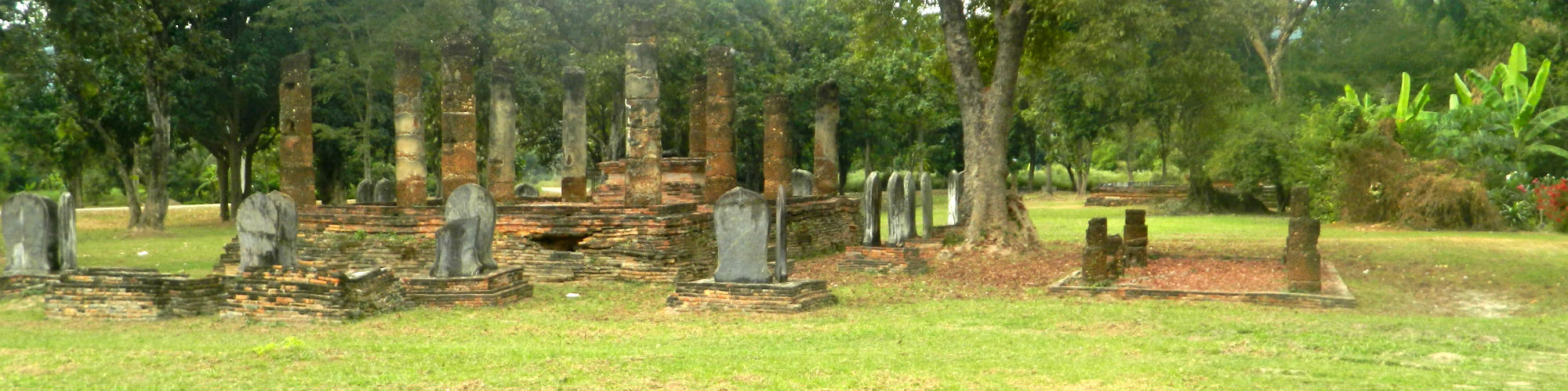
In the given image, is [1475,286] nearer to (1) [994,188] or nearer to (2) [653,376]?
(1) [994,188]

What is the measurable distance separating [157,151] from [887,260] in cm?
1739

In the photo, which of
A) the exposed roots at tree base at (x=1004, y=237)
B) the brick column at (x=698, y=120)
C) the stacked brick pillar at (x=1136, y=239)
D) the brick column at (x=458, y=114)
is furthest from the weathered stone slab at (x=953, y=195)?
the brick column at (x=458, y=114)

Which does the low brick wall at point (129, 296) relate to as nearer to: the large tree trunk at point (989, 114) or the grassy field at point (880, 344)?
the grassy field at point (880, 344)

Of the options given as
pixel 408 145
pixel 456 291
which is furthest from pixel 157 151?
pixel 456 291

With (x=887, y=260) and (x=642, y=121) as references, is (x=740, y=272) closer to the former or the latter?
(x=887, y=260)

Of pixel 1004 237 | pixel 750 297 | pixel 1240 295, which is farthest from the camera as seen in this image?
pixel 1004 237

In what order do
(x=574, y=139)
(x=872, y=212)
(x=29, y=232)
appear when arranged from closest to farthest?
(x=29, y=232) < (x=872, y=212) < (x=574, y=139)

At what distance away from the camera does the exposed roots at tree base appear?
58.7 feet

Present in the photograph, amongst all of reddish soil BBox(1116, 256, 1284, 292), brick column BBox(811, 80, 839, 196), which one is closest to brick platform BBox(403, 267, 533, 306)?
reddish soil BBox(1116, 256, 1284, 292)

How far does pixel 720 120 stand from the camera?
21031mm

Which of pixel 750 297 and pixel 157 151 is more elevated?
pixel 157 151

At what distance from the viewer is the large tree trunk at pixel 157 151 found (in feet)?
85.8

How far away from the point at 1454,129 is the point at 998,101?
11.3 meters

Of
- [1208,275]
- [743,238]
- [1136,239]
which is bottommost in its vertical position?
→ [1208,275]
